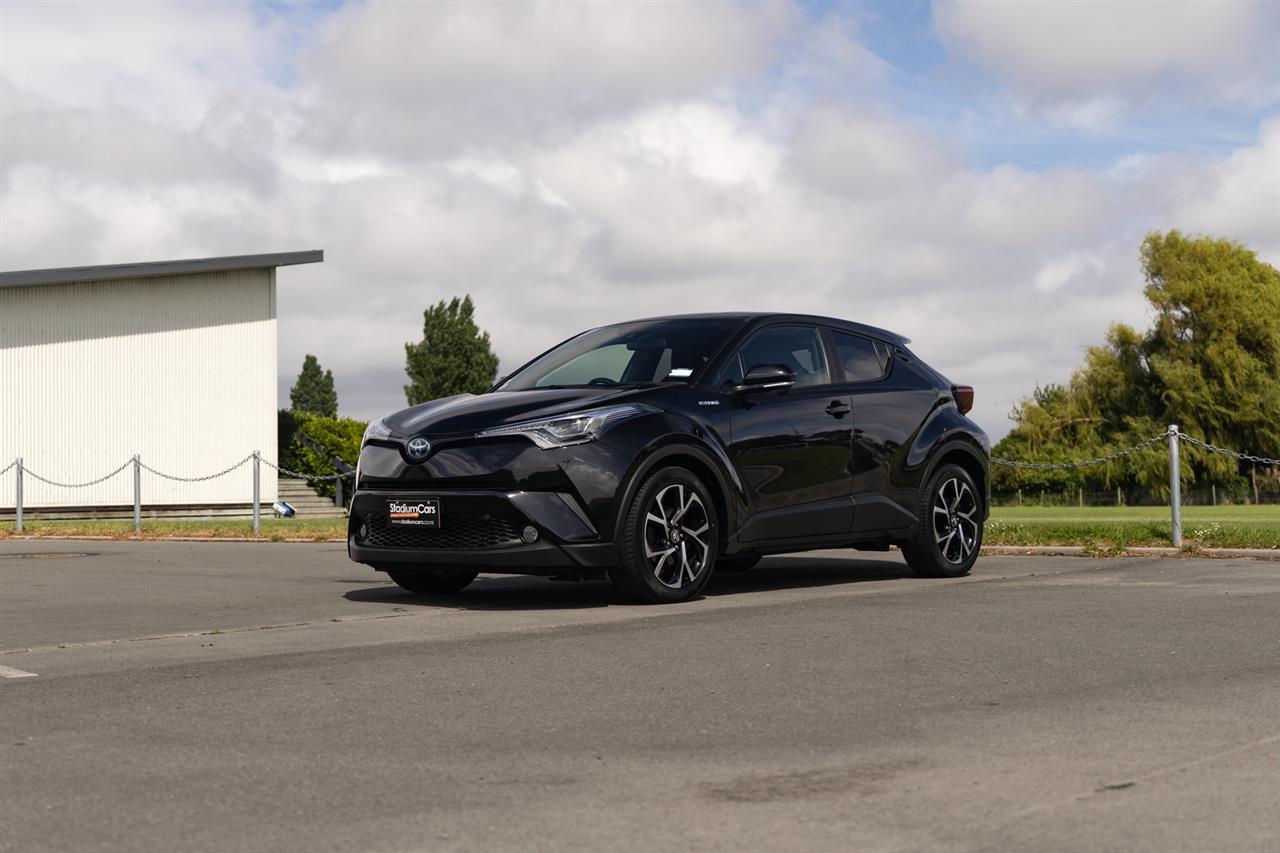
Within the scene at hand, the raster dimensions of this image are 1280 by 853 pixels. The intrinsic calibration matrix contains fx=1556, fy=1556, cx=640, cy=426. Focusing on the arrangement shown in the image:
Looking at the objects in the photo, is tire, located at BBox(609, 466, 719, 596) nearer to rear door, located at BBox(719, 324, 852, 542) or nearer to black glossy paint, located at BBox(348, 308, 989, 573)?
black glossy paint, located at BBox(348, 308, 989, 573)

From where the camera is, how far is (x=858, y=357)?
416 inches

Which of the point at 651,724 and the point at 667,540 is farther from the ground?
the point at 667,540

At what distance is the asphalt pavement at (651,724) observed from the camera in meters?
3.73

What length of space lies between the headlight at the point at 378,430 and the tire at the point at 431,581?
37.7 inches

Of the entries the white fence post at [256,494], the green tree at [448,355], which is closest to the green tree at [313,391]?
the green tree at [448,355]

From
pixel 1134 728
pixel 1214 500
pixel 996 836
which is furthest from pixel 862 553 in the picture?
pixel 1214 500

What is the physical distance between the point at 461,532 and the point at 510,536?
1.02 ft

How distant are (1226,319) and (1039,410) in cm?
816

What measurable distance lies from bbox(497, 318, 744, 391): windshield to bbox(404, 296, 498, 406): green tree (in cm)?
6281

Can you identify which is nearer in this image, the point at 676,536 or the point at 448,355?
the point at 676,536

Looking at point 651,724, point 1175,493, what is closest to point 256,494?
point 1175,493

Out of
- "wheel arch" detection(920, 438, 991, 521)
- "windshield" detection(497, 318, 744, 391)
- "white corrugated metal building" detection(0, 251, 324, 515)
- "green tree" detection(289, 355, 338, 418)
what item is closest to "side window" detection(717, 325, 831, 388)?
"windshield" detection(497, 318, 744, 391)

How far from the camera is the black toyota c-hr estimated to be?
851 cm

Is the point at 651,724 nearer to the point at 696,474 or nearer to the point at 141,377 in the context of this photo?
the point at 696,474
